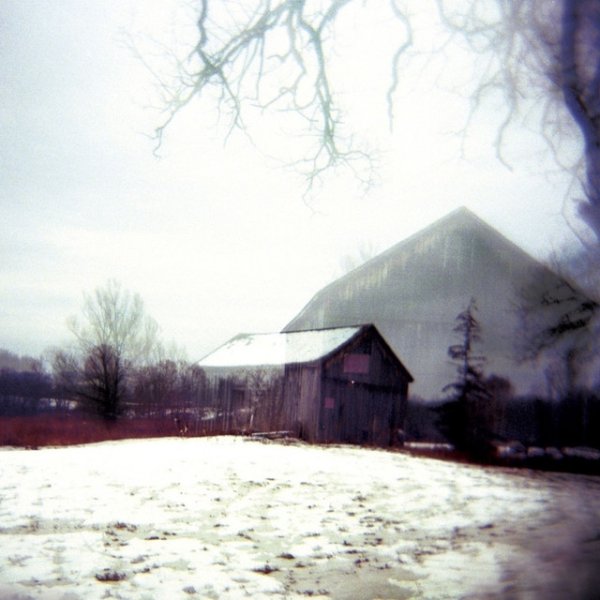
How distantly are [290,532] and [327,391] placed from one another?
950 centimetres

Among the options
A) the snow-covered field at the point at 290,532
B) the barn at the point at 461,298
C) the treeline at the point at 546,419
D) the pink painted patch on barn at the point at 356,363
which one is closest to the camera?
the snow-covered field at the point at 290,532

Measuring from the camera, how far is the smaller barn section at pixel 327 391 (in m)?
13.8

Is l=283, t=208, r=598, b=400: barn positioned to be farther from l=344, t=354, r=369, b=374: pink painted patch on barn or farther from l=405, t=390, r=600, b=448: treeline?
l=344, t=354, r=369, b=374: pink painted patch on barn

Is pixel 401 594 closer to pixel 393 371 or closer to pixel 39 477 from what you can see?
pixel 39 477

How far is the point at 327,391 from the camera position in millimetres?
14039

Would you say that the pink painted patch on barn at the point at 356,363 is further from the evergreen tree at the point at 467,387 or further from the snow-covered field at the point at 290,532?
the snow-covered field at the point at 290,532

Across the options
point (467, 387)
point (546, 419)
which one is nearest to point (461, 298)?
point (467, 387)

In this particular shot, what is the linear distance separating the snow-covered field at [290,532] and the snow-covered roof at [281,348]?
5958mm

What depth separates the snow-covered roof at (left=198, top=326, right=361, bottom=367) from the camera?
14367mm

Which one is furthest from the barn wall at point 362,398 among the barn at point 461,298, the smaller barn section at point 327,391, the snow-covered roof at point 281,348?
the barn at point 461,298

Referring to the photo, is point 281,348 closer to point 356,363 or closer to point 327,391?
point 327,391

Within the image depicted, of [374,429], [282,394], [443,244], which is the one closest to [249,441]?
[282,394]

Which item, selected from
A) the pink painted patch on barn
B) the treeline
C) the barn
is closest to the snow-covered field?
the treeline

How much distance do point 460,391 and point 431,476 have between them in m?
1.35
